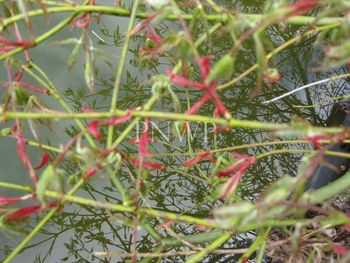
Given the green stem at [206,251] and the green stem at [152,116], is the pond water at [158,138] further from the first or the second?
the green stem at [152,116]

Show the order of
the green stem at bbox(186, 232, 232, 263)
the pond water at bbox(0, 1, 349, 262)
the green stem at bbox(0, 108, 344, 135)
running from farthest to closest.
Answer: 1. the pond water at bbox(0, 1, 349, 262)
2. the green stem at bbox(186, 232, 232, 263)
3. the green stem at bbox(0, 108, 344, 135)

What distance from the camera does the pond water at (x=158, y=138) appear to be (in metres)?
1.76

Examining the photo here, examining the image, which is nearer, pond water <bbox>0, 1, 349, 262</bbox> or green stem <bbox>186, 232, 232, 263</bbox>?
green stem <bbox>186, 232, 232, 263</bbox>

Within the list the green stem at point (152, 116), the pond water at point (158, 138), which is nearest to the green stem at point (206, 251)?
the green stem at point (152, 116)

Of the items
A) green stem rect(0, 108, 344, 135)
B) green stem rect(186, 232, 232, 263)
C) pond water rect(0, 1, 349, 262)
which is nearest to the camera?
green stem rect(0, 108, 344, 135)

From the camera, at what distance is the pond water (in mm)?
1758

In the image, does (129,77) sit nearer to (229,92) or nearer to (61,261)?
(229,92)

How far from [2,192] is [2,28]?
45.1 inches

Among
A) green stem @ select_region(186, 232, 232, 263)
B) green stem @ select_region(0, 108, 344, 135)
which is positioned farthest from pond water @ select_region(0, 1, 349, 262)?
green stem @ select_region(0, 108, 344, 135)

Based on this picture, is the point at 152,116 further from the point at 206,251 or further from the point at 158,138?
the point at 158,138

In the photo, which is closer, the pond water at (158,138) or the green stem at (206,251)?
the green stem at (206,251)

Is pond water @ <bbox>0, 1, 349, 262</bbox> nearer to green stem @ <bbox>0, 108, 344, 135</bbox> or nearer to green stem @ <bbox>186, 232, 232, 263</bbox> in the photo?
green stem @ <bbox>186, 232, 232, 263</bbox>

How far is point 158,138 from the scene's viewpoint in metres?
1.77

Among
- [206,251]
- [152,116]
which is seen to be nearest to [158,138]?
[206,251]
